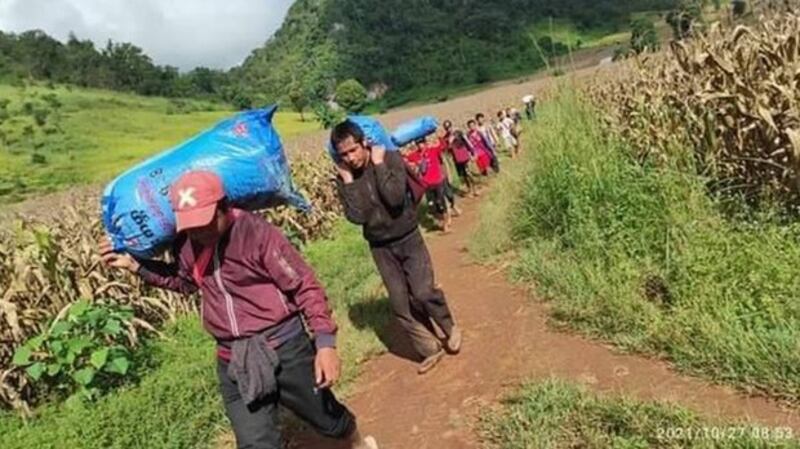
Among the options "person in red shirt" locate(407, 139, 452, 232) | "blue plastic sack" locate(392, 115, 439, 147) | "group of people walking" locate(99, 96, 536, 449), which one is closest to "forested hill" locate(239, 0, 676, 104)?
"blue plastic sack" locate(392, 115, 439, 147)

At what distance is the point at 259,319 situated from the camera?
3.07 metres

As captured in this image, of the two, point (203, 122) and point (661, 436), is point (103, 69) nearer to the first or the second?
point (203, 122)

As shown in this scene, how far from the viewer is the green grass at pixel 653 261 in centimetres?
370

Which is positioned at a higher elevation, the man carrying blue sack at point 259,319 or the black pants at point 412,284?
the man carrying blue sack at point 259,319

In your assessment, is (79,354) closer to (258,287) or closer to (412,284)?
(412,284)

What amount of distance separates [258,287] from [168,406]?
7.49 feet

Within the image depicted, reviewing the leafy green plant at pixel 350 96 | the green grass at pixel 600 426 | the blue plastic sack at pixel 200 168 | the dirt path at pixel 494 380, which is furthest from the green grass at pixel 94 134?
the green grass at pixel 600 426

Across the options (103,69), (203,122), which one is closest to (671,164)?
(203,122)

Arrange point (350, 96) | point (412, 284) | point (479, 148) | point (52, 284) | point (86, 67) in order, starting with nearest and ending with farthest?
point (412, 284) < point (52, 284) < point (479, 148) < point (350, 96) < point (86, 67)

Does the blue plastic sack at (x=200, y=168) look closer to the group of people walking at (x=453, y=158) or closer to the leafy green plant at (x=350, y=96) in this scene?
the group of people walking at (x=453, y=158)

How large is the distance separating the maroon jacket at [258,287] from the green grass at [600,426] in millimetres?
1184

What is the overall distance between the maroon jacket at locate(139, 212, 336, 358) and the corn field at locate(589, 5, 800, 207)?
11.0 ft

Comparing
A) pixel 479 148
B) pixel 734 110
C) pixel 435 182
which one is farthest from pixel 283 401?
pixel 479 148

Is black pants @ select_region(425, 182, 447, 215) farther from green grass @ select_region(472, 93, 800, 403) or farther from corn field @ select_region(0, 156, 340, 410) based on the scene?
corn field @ select_region(0, 156, 340, 410)
